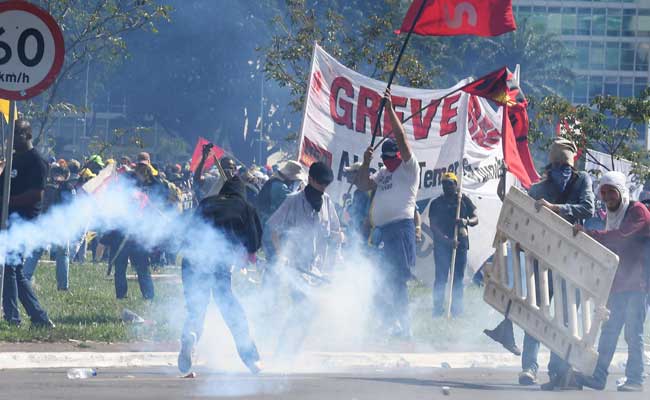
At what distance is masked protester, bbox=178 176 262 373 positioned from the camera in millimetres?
9492

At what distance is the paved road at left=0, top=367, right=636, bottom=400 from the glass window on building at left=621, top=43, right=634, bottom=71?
277ft

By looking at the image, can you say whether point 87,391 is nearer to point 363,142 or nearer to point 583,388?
point 583,388

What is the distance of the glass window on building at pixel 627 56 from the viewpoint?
92.1m

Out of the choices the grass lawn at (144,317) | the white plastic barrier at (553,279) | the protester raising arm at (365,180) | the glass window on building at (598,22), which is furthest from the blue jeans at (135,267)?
the glass window on building at (598,22)

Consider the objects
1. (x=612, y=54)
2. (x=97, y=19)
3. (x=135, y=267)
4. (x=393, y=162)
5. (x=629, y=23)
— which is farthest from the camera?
(x=612, y=54)

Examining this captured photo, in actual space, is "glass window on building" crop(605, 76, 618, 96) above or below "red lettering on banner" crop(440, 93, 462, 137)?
below

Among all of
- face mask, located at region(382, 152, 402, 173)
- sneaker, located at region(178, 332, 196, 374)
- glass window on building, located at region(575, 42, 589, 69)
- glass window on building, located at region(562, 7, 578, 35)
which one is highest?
face mask, located at region(382, 152, 402, 173)

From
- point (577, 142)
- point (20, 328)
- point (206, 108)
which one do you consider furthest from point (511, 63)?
point (20, 328)

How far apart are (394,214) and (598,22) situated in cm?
8284

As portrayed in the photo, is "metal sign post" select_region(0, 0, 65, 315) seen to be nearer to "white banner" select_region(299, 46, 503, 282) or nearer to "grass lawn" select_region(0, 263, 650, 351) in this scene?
"grass lawn" select_region(0, 263, 650, 351)

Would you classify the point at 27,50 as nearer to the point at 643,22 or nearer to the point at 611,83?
the point at 611,83

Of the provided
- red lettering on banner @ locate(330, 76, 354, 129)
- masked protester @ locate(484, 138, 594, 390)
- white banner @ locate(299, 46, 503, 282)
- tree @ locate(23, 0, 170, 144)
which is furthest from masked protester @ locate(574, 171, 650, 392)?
tree @ locate(23, 0, 170, 144)

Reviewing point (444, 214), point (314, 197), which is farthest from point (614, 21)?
point (314, 197)

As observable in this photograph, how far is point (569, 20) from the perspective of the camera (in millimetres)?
92438
